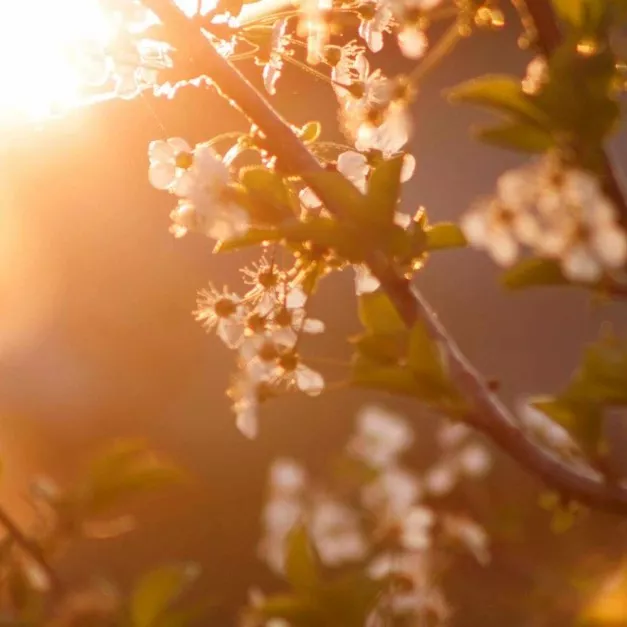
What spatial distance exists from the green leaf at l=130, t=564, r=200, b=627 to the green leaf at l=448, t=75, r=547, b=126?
487 millimetres

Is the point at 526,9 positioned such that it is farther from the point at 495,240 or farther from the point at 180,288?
the point at 180,288

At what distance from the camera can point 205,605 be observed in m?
0.71

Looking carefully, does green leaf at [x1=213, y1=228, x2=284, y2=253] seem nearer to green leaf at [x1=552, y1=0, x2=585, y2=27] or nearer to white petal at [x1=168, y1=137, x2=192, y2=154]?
white petal at [x1=168, y1=137, x2=192, y2=154]

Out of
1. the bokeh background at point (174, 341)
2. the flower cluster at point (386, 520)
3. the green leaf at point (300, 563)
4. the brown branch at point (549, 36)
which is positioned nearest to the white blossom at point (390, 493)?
the flower cluster at point (386, 520)

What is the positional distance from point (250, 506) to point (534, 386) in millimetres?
761

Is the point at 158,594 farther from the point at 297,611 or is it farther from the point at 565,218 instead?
the point at 565,218

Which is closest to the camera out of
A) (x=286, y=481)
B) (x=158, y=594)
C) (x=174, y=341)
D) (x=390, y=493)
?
(x=158, y=594)

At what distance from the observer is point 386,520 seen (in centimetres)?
94

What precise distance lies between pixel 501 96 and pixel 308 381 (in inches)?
7.6

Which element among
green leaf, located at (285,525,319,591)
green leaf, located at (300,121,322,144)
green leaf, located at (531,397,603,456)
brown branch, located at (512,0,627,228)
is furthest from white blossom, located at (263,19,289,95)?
green leaf, located at (285,525,319,591)

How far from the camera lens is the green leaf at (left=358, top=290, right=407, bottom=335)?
50 cm

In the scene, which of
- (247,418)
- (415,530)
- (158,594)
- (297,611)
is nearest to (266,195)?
(247,418)

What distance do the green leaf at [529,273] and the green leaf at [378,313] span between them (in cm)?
6

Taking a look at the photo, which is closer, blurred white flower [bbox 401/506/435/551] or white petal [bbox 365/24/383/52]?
white petal [bbox 365/24/383/52]
